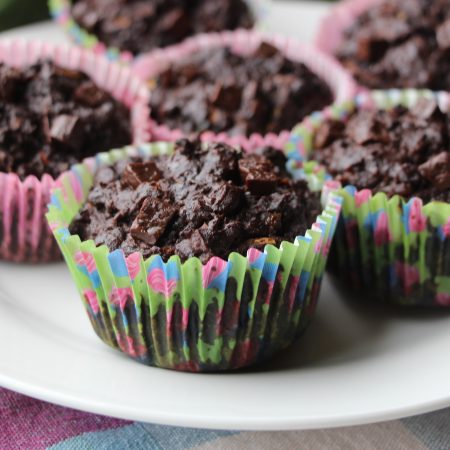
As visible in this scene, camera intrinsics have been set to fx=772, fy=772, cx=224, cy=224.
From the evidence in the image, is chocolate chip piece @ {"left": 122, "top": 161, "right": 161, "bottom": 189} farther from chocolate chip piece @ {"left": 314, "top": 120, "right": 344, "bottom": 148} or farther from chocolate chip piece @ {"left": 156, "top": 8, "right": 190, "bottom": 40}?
chocolate chip piece @ {"left": 156, "top": 8, "right": 190, "bottom": 40}

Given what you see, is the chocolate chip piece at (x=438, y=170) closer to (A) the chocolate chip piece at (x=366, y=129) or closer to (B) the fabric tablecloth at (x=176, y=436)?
(A) the chocolate chip piece at (x=366, y=129)

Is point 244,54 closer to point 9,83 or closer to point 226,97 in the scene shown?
point 226,97

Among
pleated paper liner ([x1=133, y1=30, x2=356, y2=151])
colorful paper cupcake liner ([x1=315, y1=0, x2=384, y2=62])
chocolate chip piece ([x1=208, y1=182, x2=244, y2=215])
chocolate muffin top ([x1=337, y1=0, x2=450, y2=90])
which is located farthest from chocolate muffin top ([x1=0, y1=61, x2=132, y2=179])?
colorful paper cupcake liner ([x1=315, y1=0, x2=384, y2=62])

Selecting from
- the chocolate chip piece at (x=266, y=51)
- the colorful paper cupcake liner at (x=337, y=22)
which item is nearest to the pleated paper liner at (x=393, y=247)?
the chocolate chip piece at (x=266, y=51)

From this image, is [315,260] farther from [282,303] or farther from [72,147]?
[72,147]

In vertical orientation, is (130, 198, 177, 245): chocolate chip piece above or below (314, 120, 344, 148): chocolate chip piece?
above

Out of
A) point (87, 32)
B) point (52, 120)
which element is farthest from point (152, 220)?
point (87, 32)
